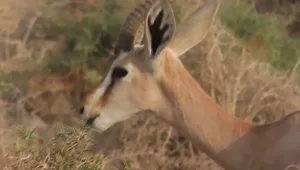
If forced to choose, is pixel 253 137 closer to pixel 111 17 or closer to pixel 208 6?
pixel 208 6

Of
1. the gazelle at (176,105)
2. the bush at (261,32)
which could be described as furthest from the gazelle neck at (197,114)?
the bush at (261,32)

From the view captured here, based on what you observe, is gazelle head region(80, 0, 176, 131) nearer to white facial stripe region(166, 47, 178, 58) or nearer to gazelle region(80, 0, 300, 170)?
gazelle region(80, 0, 300, 170)

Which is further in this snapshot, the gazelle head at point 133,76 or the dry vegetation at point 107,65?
the dry vegetation at point 107,65

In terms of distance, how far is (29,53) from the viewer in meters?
5.23

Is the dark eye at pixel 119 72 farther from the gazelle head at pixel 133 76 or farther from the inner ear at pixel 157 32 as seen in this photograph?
the inner ear at pixel 157 32

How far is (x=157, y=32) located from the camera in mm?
3779

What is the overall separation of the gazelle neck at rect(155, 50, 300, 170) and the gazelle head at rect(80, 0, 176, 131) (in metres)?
0.07

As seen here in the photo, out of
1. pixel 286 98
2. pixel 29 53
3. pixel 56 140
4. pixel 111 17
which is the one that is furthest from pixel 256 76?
pixel 56 140

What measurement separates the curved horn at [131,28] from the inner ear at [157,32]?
0.90 ft

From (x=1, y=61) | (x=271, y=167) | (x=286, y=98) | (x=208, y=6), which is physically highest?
(x=208, y=6)

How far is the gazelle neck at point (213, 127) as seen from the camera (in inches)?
145

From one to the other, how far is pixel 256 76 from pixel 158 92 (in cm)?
172

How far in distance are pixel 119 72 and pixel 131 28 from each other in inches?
14.5

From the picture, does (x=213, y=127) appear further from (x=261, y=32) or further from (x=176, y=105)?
(x=261, y=32)
